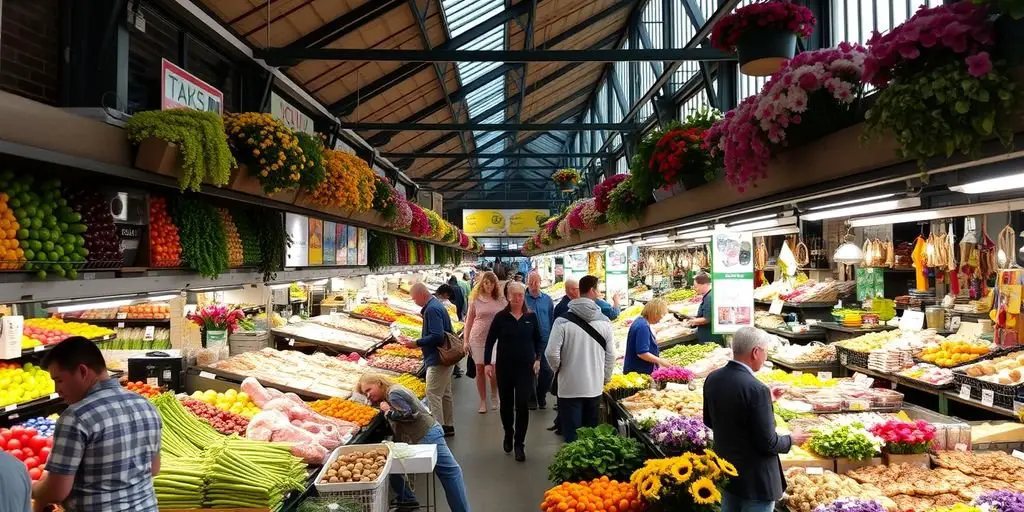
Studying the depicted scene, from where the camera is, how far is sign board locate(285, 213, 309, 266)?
6.20 m

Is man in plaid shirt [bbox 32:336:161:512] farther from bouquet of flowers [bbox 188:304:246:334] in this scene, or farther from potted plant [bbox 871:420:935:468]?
bouquet of flowers [bbox 188:304:246:334]

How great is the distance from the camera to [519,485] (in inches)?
Result: 256

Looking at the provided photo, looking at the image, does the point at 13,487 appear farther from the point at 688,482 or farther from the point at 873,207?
the point at 873,207

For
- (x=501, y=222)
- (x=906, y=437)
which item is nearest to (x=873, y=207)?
(x=906, y=437)

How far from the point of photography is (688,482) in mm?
3336

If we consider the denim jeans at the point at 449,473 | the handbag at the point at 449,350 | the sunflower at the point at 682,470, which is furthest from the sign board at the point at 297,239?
the sunflower at the point at 682,470

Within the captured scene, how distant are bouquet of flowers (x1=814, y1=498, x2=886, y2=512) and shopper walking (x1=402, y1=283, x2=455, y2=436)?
4652 millimetres

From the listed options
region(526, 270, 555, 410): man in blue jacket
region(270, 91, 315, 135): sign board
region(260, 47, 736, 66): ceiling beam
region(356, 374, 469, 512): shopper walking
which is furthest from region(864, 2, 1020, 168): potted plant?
region(526, 270, 555, 410): man in blue jacket

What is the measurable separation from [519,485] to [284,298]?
18.5 ft

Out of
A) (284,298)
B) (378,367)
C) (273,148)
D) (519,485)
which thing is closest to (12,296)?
(273,148)

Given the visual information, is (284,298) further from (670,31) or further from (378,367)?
(670,31)

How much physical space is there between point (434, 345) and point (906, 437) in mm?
4668

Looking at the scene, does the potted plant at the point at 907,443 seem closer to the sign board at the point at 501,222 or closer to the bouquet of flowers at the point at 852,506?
the bouquet of flowers at the point at 852,506

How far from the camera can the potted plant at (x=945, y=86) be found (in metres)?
1.78
